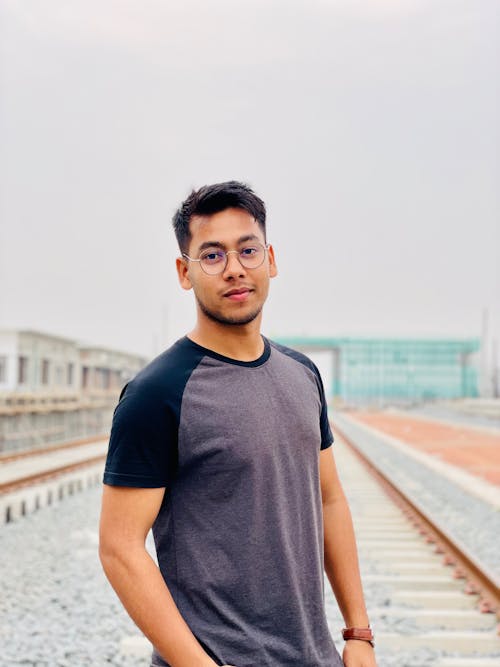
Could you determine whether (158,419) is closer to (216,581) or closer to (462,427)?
(216,581)

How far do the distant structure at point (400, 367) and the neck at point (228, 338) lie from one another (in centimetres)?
10560

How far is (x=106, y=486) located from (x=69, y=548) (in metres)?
7.73

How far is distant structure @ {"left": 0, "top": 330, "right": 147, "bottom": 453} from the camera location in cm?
2653

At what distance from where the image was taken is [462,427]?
3922cm

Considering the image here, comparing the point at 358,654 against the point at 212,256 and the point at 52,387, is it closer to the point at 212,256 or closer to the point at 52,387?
the point at 212,256

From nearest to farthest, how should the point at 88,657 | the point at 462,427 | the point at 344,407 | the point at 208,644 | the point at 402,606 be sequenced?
the point at 208,644
the point at 88,657
the point at 402,606
the point at 462,427
the point at 344,407

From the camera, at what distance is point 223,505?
6.07 ft

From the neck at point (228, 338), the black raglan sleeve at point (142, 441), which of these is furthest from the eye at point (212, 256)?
the black raglan sleeve at point (142, 441)

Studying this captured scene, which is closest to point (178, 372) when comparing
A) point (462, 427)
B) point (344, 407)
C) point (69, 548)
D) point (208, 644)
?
point (208, 644)

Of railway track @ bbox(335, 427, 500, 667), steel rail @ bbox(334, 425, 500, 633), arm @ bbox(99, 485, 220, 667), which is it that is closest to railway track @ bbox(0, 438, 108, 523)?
railway track @ bbox(335, 427, 500, 667)

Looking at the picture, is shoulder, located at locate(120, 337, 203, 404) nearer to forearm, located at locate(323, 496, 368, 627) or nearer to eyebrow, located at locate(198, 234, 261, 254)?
eyebrow, located at locate(198, 234, 261, 254)

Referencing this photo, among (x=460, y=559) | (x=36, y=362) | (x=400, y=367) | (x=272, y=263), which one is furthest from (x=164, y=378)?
(x=400, y=367)

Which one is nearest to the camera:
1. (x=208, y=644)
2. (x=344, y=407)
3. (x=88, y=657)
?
(x=208, y=644)

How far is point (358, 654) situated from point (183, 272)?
110 centimetres
